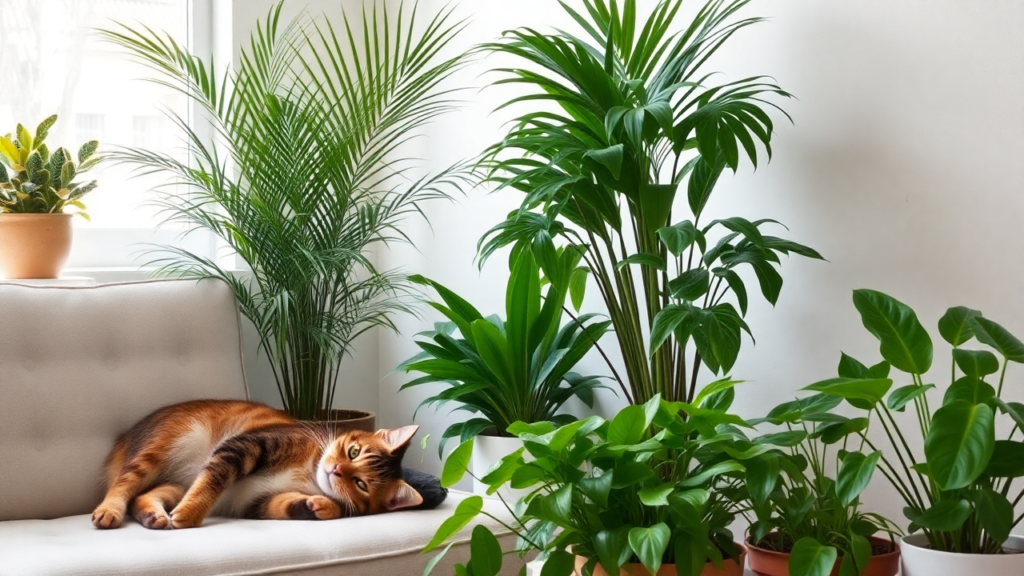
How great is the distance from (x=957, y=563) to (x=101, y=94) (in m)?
2.85

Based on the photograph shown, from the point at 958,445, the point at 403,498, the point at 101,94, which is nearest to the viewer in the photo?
the point at 958,445

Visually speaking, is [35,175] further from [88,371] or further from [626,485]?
[626,485]

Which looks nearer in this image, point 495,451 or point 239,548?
point 239,548

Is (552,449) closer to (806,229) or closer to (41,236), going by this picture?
→ (806,229)

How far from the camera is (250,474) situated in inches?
87.5

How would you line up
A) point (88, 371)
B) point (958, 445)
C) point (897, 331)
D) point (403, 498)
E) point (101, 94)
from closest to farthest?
1. point (958, 445)
2. point (897, 331)
3. point (403, 498)
4. point (88, 371)
5. point (101, 94)

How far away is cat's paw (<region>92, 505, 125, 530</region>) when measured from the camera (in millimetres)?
2088

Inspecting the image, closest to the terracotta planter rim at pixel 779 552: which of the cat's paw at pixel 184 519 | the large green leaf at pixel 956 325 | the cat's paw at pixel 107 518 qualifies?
the large green leaf at pixel 956 325

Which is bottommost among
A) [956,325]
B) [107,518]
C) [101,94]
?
[107,518]

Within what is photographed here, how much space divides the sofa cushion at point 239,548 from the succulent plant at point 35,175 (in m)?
0.90

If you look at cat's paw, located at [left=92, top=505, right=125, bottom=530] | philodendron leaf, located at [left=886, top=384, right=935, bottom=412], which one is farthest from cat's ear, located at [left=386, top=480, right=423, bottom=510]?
philodendron leaf, located at [left=886, top=384, right=935, bottom=412]

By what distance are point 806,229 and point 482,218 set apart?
3.84 ft

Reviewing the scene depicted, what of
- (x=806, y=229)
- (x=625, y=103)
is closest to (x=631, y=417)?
(x=625, y=103)

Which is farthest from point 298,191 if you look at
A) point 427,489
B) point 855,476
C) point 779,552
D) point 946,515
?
point 946,515
